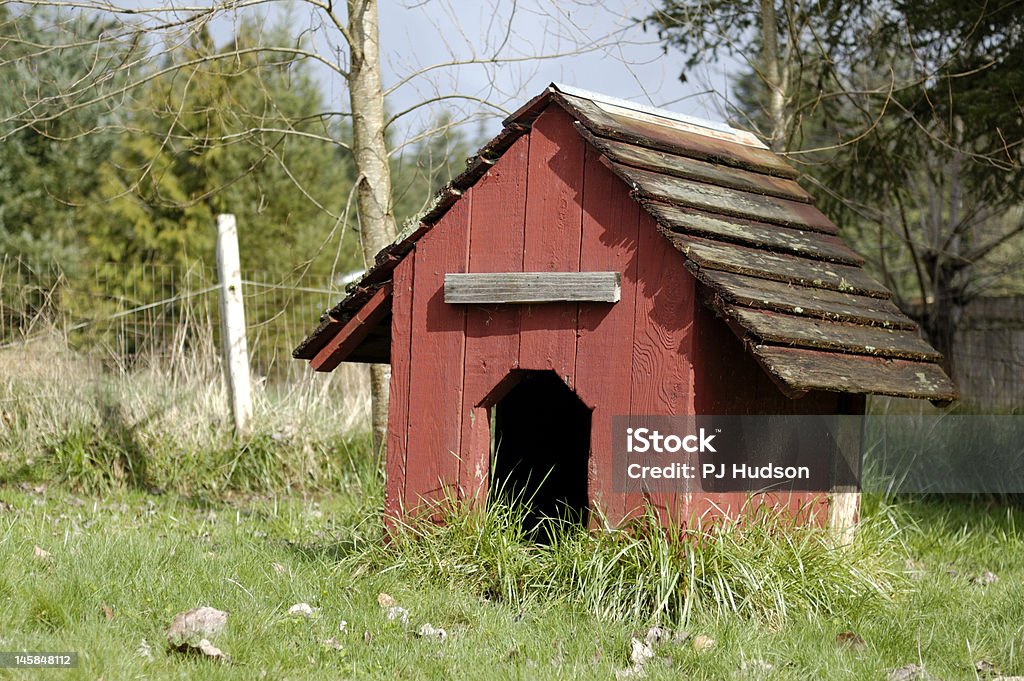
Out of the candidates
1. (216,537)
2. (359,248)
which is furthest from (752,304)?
(359,248)

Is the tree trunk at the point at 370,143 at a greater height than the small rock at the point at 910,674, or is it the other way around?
the tree trunk at the point at 370,143

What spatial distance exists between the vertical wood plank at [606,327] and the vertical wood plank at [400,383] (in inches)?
38.4

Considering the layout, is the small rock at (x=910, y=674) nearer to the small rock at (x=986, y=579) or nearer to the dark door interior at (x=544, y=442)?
the small rock at (x=986, y=579)

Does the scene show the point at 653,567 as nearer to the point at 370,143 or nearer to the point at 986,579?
the point at 986,579

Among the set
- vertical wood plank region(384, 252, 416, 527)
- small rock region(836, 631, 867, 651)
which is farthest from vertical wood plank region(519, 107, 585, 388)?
small rock region(836, 631, 867, 651)

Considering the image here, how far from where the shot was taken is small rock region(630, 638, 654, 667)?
159 inches

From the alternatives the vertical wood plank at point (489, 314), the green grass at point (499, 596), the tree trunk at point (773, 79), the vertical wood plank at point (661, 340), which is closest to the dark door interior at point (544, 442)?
the green grass at point (499, 596)

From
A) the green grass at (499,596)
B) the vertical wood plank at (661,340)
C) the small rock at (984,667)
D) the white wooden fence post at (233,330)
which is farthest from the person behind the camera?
the white wooden fence post at (233,330)

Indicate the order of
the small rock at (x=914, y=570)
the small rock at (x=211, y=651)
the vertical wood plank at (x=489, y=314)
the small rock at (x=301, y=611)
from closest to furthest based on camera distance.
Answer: the small rock at (x=211, y=651) < the small rock at (x=301, y=611) < the vertical wood plank at (x=489, y=314) < the small rock at (x=914, y=570)

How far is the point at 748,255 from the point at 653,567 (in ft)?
4.74

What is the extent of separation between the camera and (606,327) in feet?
15.8

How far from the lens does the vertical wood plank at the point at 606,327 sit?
4754mm

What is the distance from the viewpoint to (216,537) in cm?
610

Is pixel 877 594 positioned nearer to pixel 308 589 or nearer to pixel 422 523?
pixel 422 523
